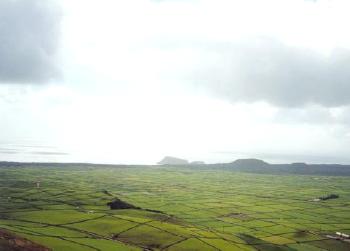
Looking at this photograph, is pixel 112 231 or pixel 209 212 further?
pixel 209 212

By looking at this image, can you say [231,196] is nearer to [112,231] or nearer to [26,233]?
[112,231]

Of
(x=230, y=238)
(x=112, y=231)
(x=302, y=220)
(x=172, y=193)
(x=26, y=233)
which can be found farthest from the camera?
(x=172, y=193)

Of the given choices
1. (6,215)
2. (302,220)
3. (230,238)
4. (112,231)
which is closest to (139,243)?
(112,231)

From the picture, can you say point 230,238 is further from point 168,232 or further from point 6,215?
point 6,215

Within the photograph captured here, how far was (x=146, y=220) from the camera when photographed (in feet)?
189

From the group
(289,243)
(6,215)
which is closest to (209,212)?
(289,243)

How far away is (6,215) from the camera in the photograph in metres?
60.0

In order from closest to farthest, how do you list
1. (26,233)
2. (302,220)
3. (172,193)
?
(26,233)
(302,220)
(172,193)

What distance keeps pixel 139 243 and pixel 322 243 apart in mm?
32140

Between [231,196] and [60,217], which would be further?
→ [231,196]

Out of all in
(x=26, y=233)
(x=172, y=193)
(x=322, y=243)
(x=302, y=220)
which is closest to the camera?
(x=26, y=233)

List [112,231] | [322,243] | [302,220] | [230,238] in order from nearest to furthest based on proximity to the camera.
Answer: [112,231], [230,238], [322,243], [302,220]

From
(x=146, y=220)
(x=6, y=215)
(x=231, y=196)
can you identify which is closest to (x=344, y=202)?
(x=231, y=196)

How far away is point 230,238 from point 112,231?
1753 cm
